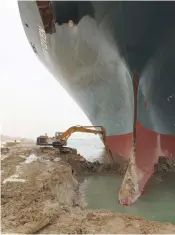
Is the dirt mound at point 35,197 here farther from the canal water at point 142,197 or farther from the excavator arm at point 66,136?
the excavator arm at point 66,136

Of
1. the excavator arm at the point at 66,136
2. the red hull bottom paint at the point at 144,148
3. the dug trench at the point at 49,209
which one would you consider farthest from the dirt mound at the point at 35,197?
the excavator arm at the point at 66,136

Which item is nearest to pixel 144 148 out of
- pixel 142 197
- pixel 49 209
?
pixel 142 197

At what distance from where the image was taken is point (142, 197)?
5379 mm

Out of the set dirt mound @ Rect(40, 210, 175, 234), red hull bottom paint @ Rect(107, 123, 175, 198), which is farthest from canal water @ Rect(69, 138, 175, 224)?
dirt mound @ Rect(40, 210, 175, 234)

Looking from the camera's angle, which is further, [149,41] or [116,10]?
[149,41]

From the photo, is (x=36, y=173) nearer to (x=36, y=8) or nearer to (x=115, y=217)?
(x=115, y=217)

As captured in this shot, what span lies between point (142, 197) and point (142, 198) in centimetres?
5

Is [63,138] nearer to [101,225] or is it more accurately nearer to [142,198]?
[142,198]

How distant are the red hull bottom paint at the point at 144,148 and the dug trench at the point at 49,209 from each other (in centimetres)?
139

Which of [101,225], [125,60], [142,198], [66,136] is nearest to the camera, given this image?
[101,225]

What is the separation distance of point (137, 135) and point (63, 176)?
1873 millimetres

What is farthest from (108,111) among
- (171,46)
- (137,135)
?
(171,46)

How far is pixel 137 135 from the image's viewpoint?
18.9 ft

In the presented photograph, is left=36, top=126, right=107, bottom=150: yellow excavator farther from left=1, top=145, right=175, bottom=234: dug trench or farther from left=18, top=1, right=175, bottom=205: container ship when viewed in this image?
left=1, top=145, right=175, bottom=234: dug trench
